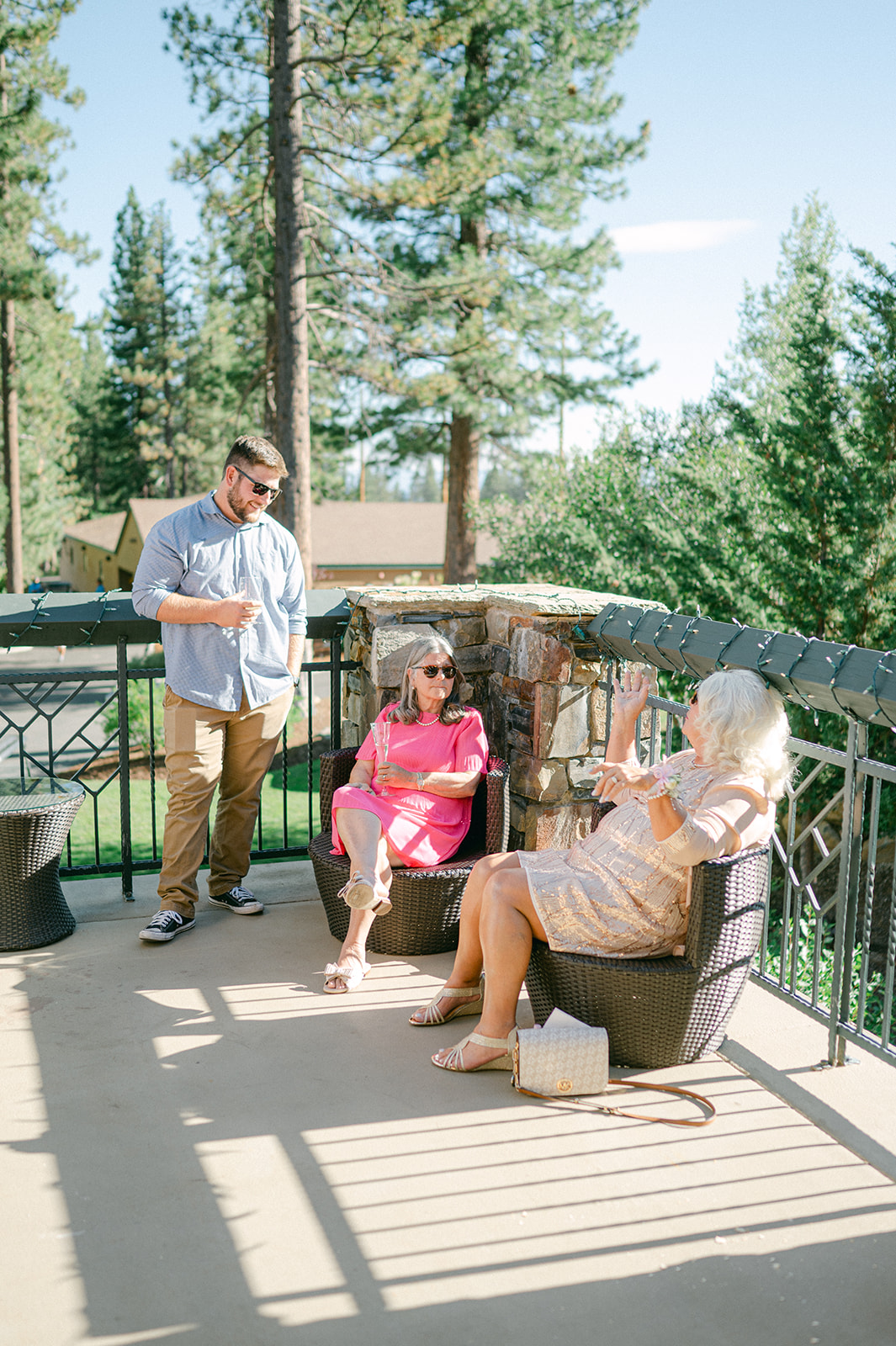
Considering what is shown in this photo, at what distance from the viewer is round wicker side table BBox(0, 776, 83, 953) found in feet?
10.8

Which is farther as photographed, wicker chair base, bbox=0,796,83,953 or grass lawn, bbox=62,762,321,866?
grass lawn, bbox=62,762,321,866

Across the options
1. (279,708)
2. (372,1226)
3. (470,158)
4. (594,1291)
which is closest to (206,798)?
(279,708)

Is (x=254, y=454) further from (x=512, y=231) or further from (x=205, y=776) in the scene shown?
(x=512, y=231)

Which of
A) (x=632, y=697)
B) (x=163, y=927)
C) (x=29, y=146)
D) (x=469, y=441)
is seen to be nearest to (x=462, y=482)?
(x=469, y=441)

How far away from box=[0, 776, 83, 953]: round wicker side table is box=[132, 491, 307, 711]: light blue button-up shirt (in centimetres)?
56

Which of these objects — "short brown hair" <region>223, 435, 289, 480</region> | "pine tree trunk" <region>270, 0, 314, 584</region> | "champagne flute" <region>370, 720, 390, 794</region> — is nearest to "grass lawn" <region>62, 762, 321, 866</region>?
"pine tree trunk" <region>270, 0, 314, 584</region>

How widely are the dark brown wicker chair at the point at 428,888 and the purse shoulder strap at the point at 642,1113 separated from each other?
828 mm

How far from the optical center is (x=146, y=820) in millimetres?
8734

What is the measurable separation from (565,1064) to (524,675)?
1.53 m

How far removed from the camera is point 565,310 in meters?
14.3

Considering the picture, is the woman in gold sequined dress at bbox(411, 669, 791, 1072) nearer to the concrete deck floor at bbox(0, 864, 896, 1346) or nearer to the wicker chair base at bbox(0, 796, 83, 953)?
the concrete deck floor at bbox(0, 864, 896, 1346)

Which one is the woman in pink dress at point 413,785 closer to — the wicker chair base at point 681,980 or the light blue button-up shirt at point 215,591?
the light blue button-up shirt at point 215,591

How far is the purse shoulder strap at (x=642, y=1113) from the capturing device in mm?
2355

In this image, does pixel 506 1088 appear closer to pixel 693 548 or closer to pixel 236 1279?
pixel 236 1279
